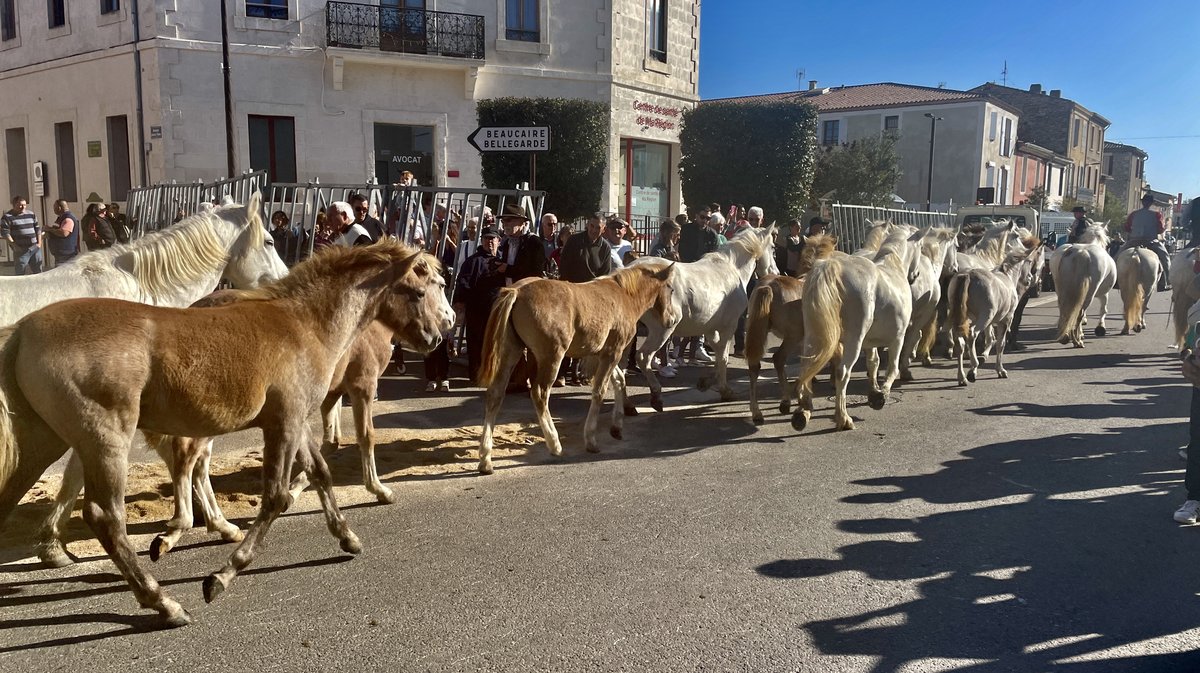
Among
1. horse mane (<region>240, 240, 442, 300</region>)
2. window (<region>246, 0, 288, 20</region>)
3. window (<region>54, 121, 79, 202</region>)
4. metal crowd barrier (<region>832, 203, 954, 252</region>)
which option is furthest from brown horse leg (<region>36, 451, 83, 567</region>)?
window (<region>54, 121, 79, 202</region>)

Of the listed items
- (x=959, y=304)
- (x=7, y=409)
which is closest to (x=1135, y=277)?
(x=959, y=304)

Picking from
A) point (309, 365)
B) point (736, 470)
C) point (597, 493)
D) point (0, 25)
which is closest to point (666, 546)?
point (597, 493)

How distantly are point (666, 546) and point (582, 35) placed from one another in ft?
68.8

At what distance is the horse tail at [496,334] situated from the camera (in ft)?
20.5

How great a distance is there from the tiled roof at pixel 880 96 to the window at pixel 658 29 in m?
18.3

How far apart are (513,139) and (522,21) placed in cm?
1462

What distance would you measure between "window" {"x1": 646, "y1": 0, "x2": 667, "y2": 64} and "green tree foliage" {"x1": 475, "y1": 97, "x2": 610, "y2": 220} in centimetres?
580

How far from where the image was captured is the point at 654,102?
2505 centimetres

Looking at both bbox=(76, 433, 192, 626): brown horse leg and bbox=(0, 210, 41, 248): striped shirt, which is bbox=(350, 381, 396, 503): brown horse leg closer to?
bbox=(76, 433, 192, 626): brown horse leg

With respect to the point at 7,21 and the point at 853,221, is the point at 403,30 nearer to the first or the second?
the point at 853,221

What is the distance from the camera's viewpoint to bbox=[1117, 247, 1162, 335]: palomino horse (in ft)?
45.5

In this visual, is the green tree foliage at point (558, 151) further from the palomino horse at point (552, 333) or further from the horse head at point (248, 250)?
the horse head at point (248, 250)

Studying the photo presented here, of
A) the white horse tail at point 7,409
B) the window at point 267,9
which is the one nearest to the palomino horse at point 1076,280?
the white horse tail at point 7,409

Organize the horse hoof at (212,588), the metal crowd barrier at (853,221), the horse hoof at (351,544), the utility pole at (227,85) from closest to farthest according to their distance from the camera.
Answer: the horse hoof at (212,588) → the horse hoof at (351,544) → the metal crowd barrier at (853,221) → the utility pole at (227,85)
